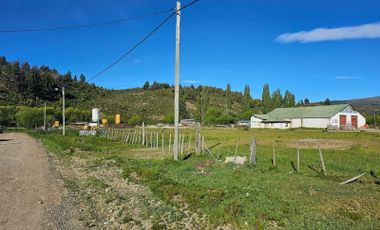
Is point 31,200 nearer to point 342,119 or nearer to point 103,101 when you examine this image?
point 342,119

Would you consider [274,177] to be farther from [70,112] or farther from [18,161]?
[70,112]

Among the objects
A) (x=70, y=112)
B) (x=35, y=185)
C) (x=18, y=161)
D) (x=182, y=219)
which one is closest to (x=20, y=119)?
(x=70, y=112)

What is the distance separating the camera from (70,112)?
338 ft

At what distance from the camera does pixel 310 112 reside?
299 feet

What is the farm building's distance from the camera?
84.0 m

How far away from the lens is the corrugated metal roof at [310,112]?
85062 mm

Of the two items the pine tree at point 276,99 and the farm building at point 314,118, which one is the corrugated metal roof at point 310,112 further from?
the pine tree at point 276,99

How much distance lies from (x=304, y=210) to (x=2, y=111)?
98.6m

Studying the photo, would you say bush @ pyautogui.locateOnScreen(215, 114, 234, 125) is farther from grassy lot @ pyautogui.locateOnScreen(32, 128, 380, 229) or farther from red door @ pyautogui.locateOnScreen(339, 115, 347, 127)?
grassy lot @ pyautogui.locateOnScreen(32, 128, 380, 229)

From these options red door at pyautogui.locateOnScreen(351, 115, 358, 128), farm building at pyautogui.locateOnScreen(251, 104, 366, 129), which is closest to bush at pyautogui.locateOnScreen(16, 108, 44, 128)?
farm building at pyautogui.locateOnScreen(251, 104, 366, 129)

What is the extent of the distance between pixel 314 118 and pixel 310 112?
149 inches

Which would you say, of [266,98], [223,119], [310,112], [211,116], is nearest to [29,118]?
[211,116]

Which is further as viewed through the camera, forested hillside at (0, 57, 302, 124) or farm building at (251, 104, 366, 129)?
forested hillside at (0, 57, 302, 124)

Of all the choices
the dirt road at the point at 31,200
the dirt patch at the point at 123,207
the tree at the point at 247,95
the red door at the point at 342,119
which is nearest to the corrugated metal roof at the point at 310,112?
the red door at the point at 342,119
